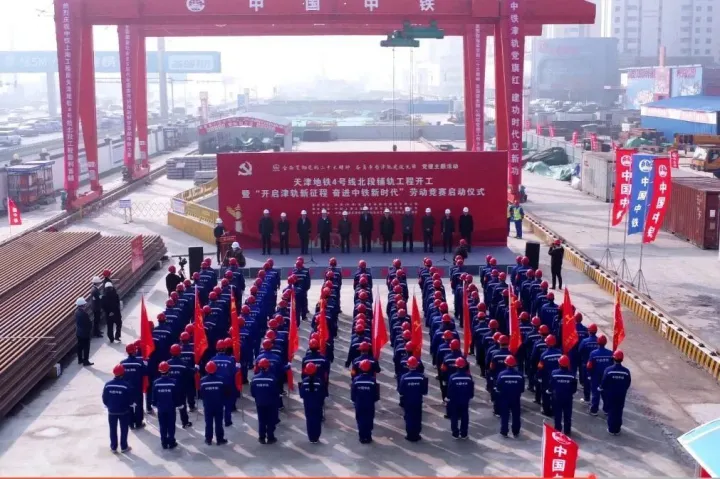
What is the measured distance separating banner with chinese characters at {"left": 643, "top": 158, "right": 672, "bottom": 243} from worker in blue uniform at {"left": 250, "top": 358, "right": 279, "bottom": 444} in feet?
28.9

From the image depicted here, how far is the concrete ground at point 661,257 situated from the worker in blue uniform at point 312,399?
20.8 ft

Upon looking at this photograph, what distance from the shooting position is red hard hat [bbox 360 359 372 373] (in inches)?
396

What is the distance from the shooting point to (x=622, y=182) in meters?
18.1

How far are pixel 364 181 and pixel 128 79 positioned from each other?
19.5 metres

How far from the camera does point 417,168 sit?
20.6 m

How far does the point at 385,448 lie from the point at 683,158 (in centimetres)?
3475

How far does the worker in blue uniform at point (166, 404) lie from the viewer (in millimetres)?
9938

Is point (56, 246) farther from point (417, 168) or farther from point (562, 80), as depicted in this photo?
point (562, 80)

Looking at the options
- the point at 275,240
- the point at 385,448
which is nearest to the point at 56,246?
the point at 275,240

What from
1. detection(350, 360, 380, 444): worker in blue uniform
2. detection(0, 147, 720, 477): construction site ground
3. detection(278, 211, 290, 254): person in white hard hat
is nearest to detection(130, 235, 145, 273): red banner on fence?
detection(278, 211, 290, 254): person in white hard hat

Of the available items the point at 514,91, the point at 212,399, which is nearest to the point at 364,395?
the point at 212,399

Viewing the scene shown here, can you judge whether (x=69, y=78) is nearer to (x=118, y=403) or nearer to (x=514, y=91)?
(x=514, y=91)

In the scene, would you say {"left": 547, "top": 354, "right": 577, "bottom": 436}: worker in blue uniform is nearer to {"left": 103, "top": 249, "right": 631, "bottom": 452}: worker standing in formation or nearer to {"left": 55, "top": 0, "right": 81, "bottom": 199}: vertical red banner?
{"left": 103, "top": 249, "right": 631, "bottom": 452}: worker standing in formation

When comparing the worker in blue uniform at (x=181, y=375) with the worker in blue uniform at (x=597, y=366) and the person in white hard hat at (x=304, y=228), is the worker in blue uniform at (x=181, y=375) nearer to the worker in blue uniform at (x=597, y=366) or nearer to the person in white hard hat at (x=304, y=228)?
the worker in blue uniform at (x=597, y=366)
